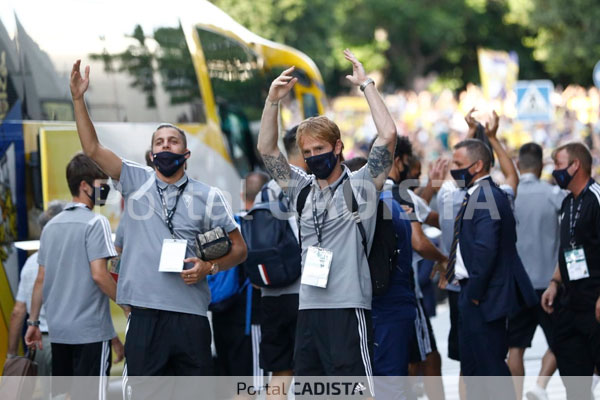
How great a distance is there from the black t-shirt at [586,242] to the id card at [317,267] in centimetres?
244

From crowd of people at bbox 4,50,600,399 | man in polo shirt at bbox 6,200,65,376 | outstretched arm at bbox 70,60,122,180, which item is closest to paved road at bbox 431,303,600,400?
crowd of people at bbox 4,50,600,399

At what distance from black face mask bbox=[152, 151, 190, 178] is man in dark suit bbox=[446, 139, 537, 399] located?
232 centimetres

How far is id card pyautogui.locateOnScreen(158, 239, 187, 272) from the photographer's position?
6.16 metres

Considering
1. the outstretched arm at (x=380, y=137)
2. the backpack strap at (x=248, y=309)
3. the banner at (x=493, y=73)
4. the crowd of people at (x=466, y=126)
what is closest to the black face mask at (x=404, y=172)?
the backpack strap at (x=248, y=309)

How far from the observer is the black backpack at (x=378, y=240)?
6176 millimetres

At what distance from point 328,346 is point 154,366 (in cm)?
100

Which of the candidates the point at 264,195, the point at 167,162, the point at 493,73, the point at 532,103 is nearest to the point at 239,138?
the point at 264,195

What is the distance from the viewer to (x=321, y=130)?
6.16 metres

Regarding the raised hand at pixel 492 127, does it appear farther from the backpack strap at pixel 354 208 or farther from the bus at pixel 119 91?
the bus at pixel 119 91

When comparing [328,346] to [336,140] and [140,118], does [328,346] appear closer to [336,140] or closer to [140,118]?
[336,140]

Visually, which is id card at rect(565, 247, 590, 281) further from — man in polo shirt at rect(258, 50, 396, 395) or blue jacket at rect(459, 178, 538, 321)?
man in polo shirt at rect(258, 50, 396, 395)

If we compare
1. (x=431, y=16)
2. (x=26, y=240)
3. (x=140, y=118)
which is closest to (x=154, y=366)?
(x=26, y=240)

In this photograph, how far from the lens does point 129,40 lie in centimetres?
1188

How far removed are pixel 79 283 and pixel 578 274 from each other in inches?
138
